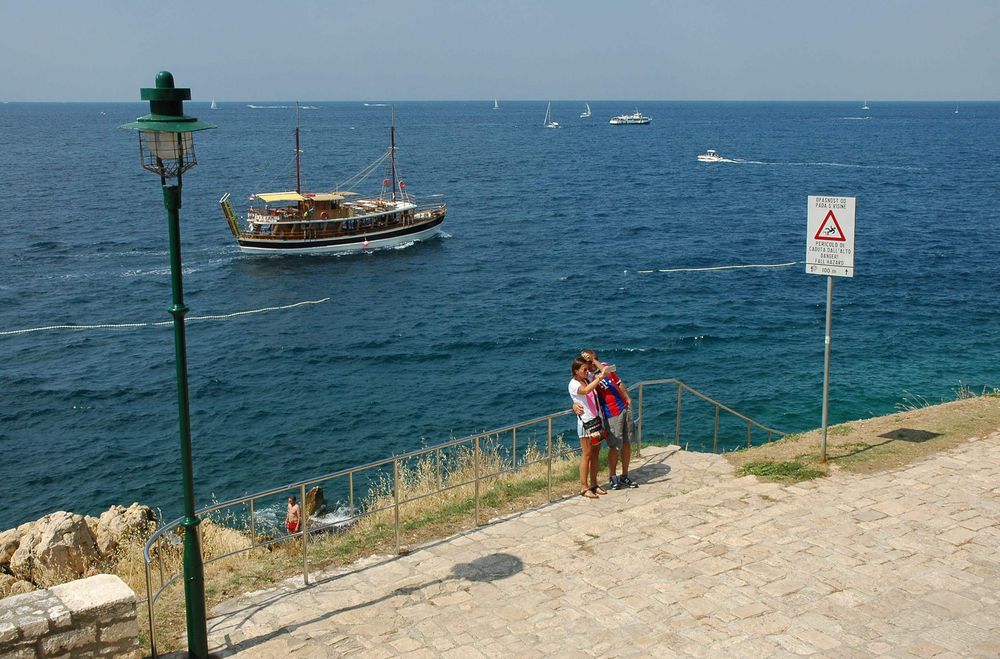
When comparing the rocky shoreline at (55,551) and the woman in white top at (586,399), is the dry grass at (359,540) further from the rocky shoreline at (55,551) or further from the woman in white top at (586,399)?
the rocky shoreline at (55,551)

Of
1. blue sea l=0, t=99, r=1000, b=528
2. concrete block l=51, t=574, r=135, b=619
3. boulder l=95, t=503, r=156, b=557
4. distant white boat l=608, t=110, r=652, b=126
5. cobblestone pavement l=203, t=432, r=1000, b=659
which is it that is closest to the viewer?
concrete block l=51, t=574, r=135, b=619

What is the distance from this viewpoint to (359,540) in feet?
30.5

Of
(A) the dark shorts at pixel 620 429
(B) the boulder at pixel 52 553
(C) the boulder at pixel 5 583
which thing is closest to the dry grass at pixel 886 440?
(A) the dark shorts at pixel 620 429

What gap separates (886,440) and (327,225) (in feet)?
144

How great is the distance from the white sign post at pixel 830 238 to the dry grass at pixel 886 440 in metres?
0.46

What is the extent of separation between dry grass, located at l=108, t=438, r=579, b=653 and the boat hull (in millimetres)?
40363

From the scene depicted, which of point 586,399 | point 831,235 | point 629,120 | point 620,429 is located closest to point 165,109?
point 586,399

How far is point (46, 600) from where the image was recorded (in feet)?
21.2

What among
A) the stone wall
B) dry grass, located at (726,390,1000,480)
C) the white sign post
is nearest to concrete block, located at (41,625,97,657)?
the stone wall

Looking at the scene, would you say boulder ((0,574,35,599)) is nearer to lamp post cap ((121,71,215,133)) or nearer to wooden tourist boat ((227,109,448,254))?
lamp post cap ((121,71,215,133))

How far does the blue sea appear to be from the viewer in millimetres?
25266

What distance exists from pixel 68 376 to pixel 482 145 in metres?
105

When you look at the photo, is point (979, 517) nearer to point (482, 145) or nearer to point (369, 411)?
point (369, 411)

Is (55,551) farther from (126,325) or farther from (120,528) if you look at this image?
(126,325)
